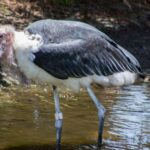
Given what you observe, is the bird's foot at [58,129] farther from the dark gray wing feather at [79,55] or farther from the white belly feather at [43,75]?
the dark gray wing feather at [79,55]

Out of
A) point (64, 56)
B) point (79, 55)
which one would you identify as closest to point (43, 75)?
point (64, 56)

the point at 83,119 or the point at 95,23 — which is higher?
the point at 95,23

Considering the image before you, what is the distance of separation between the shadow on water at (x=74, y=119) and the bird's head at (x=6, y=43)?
2.88 feet

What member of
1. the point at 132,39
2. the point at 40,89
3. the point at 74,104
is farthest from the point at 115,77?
the point at 132,39

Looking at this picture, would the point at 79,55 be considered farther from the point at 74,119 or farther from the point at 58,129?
the point at 74,119

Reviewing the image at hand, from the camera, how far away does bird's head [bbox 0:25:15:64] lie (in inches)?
257

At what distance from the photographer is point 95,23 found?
1294cm

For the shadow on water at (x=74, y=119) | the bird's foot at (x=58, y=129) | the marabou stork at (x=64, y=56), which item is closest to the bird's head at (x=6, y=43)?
the marabou stork at (x=64, y=56)

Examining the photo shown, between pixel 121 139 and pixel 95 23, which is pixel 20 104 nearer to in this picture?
pixel 121 139

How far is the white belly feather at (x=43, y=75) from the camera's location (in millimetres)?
6402

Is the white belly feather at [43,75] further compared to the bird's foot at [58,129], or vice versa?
the bird's foot at [58,129]

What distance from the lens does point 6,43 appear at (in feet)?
21.5

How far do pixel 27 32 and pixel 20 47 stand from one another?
0.18 meters

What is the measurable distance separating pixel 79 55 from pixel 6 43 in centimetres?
75
